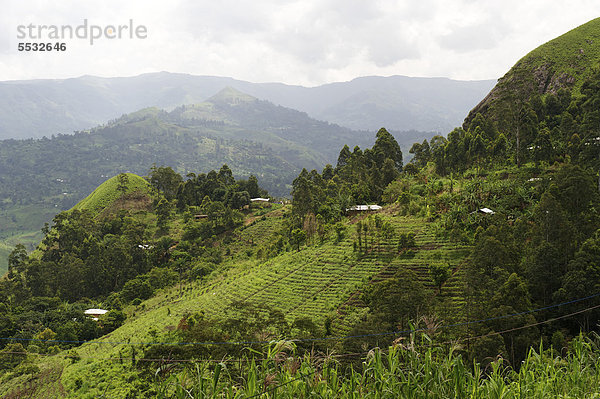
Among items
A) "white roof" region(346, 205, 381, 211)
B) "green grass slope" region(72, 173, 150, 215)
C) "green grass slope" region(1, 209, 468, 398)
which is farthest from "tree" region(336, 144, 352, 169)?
"green grass slope" region(72, 173, 150, 215)

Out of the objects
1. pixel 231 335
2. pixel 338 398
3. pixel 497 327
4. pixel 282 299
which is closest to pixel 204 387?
pixel 338 398

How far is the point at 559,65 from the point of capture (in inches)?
2030

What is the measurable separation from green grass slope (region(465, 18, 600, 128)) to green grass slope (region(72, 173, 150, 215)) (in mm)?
61031

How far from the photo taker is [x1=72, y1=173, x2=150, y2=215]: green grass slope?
72.2m

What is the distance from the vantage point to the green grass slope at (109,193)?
7225 cm

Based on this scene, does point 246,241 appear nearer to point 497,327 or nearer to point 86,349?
point 86,349

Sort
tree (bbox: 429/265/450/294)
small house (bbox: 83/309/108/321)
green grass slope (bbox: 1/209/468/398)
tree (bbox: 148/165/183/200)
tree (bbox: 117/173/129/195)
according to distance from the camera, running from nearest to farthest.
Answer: tree (bbox: 429/265/450/294)
green grass slope (bbox: 1/209/468/398)
small house (bbox: 83/309/108/321)
tree (bbox: 148/165/183/200)
tree (bbox: 117/173/129/195)

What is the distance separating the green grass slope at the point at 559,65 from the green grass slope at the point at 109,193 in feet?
200

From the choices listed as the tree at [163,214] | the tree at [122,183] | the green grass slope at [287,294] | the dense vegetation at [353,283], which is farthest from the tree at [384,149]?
the tree at [122,183]

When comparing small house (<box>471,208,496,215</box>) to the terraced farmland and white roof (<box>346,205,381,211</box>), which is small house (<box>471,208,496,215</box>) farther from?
white roof (<box>346,205,381,211</box>)

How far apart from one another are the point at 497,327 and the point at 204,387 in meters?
13.0

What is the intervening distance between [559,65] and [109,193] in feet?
253

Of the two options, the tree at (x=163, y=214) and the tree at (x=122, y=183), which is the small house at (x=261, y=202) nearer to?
the tree at (x=163, y=214)

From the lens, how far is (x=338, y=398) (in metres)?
5.32
